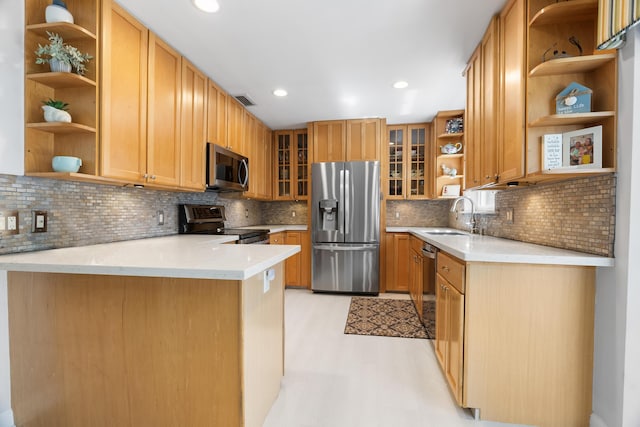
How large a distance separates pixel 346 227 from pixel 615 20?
118 inches

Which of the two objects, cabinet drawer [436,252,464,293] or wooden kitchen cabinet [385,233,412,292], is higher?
cabinet drawer [436,252,464,293]

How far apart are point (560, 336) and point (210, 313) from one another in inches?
68.7

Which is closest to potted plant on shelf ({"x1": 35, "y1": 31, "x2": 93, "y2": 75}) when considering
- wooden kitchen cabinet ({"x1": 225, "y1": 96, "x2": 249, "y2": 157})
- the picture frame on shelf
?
wooden kitchen cabinet ({"x1": 225, "y1": 96, "x2": 249, "y2": 157})

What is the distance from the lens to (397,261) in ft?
13.0

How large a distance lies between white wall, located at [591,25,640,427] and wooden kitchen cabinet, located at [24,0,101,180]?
2.70 m

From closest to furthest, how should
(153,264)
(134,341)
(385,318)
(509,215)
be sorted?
(153,264), (134,341), (509,215), (385,318)

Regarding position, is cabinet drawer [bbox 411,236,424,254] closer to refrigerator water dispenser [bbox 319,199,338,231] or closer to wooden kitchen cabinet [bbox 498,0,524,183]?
refrigerator water dispenser [bbox 319,199,338,231]

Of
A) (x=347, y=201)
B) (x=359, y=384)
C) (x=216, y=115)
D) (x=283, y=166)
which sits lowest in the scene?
(x=359, y=384)

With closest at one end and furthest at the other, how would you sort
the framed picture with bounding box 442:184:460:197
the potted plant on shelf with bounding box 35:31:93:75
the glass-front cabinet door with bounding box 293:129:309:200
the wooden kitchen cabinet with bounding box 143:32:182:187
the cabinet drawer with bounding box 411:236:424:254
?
1. the potted plant on shelf with bounding box 35:31:93:75
2. the wooden kitchen cabinet with bounding box 143:32:182:187
3. the cabinet drawer with bounding box 411:236:424:254
4. the framed picture with bounding box 442:184:460:197
5. the glass-front cabinet door with bounding box 293:129:309:200

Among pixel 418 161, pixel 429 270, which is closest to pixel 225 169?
pixel 429 270

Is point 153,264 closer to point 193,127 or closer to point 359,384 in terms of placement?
point 359,384

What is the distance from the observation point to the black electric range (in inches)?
112

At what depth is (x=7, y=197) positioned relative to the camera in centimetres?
150

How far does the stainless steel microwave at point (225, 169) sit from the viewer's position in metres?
2.78
